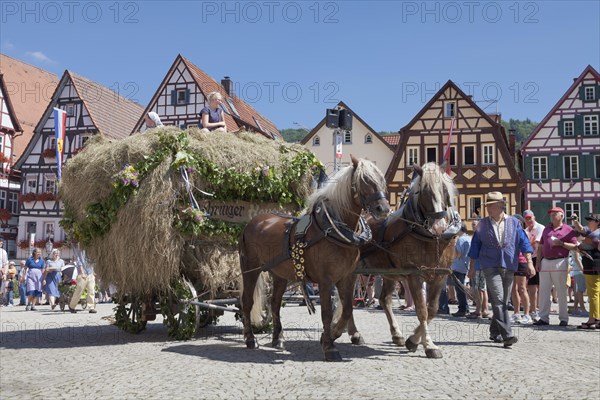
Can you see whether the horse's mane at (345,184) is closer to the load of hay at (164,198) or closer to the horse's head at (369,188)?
the horse's head at (369,188)

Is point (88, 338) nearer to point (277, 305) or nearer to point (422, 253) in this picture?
point (277, 305)

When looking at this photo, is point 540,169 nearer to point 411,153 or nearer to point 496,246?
point 411,153

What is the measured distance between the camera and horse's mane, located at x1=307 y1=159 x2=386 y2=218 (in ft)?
21.2

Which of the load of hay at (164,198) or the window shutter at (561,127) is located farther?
the window shutter at (561,127)

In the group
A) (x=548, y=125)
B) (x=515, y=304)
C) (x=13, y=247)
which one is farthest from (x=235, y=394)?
(x=13, y=247)

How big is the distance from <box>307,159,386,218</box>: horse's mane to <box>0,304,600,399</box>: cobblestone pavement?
1.60 metres

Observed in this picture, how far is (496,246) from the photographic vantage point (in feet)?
26.0

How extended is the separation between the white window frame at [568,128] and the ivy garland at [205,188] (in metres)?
30.7

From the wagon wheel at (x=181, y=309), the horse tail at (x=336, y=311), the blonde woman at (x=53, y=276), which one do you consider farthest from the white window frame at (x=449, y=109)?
the wagon wheel at (x=181, y=309)

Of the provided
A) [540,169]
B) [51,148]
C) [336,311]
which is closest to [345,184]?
[336,311]

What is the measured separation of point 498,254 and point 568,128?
30.8 m

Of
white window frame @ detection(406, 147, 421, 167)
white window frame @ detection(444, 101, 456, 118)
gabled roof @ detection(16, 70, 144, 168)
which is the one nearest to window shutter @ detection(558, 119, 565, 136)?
white window frame @ detection(444, 101, 456, 118)

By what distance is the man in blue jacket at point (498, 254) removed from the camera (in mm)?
7809

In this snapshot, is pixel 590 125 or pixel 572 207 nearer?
pixel 590 125
